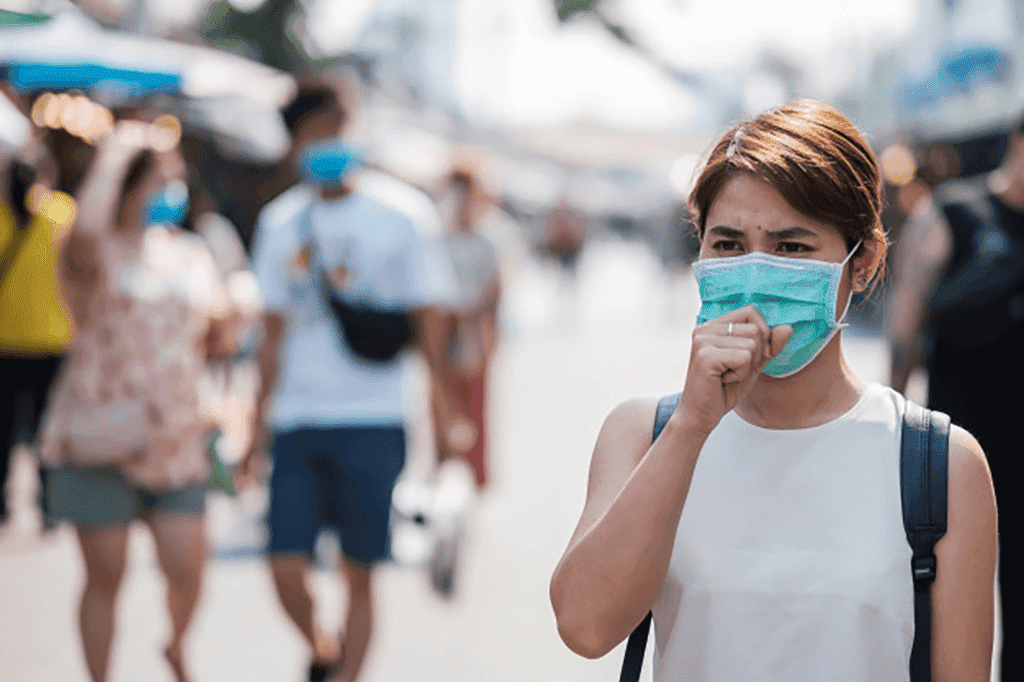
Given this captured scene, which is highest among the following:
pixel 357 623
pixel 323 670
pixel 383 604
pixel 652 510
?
pixel 652 510

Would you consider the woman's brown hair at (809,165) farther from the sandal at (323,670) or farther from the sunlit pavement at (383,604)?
the sunlit pavement at (383,604)

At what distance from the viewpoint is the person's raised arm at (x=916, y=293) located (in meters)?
5.11

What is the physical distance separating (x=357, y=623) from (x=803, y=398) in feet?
9.88

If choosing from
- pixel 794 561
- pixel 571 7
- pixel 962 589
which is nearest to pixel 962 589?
pixel 962 589

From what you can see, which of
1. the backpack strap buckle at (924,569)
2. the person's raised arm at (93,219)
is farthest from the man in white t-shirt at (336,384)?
the backpack strap buckle at (924,569)

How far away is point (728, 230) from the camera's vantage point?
2.29 metres

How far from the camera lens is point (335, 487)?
5125 mm

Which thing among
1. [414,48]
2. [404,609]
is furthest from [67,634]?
[414,48]

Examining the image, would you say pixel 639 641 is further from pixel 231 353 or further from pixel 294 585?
pixel 231 353

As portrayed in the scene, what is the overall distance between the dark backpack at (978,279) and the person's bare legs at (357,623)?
2135mm

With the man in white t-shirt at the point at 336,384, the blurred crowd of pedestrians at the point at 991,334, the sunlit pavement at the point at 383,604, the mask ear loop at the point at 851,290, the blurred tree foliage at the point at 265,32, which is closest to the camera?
the mask ear loop at the point at 851,290

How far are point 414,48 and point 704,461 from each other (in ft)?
171

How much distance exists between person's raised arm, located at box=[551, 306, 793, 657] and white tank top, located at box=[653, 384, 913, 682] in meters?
0.11

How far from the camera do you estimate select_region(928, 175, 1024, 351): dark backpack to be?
176 inches
